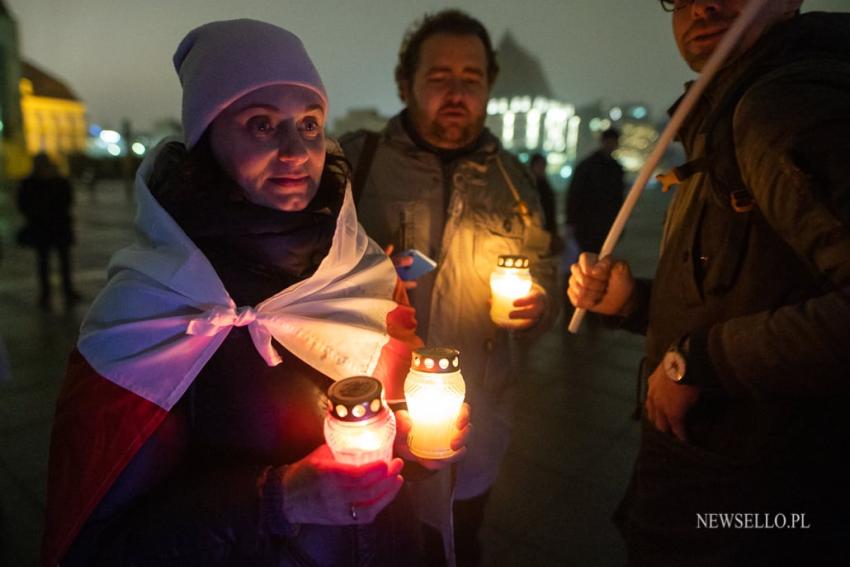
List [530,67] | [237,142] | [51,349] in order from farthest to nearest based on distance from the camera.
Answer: [530,67] < [51,349] < [237,142]

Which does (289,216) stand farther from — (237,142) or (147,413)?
(147,413)

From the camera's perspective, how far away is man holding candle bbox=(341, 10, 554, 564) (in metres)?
2.63

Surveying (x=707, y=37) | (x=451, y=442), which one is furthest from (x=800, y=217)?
(x=451, y=442)

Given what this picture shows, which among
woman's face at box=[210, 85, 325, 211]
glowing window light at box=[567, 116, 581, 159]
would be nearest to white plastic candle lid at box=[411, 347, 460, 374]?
woman's face at box=[210, 85, 325, 211]

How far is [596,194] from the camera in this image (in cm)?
765

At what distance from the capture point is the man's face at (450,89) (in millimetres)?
2617

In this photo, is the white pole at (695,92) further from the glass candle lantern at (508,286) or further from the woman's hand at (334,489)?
the woman's hand at (334,489)

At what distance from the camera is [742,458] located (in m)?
1.61

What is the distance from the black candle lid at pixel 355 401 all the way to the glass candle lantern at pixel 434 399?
0.23 meters

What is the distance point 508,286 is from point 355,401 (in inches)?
52.8

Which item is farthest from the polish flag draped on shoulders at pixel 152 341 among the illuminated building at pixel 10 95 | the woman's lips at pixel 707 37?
the illuminated building at pixel 10 95

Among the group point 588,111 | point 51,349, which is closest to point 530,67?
point 588,111

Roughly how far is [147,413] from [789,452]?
1.80 m

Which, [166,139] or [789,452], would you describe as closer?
[789,452]
